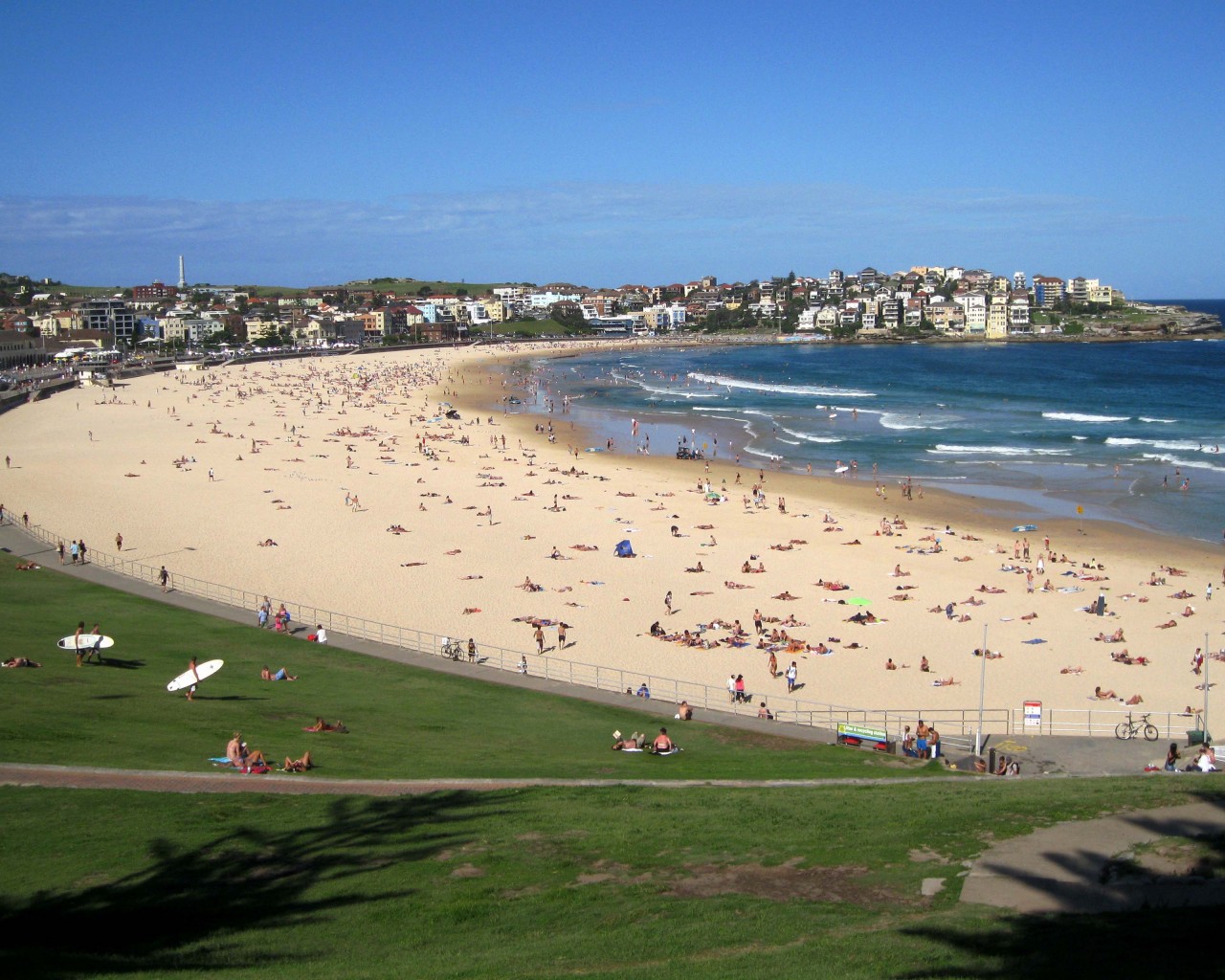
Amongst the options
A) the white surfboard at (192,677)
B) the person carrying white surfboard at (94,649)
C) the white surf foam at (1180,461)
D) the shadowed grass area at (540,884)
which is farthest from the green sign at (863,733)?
the white surf foam at (1180,461)

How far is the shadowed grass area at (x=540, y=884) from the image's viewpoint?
7.92 meters

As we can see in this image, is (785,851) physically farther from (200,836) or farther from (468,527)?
(468,527)

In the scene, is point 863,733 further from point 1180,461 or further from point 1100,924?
point 1180,461

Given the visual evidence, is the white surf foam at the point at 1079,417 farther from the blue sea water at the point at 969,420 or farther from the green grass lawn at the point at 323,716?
the green grass lawn at the point at 323,716

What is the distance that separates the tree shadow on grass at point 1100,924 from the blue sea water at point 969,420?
2722 cm

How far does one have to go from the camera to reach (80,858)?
31.7 feet

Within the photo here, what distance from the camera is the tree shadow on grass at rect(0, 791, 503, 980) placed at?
26.5ft

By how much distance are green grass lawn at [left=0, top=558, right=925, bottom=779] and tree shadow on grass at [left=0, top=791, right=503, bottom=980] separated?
2.13 meters

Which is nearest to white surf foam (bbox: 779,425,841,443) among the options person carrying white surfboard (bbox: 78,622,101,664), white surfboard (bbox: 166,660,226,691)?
person carrying white surfboard (bbox: 78,622,101,664)

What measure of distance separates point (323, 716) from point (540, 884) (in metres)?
7.36

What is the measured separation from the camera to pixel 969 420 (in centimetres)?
6359

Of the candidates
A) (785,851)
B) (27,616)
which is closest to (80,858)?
(785,851)

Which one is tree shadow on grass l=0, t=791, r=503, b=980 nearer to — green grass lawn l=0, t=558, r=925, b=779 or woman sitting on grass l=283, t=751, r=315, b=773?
woman sitting on grass l=283, t=751, r=315, b=773

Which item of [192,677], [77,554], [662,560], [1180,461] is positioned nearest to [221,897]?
[192,677]
